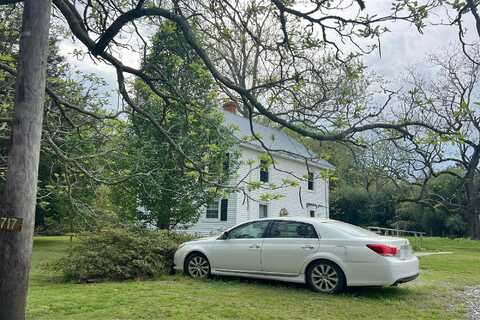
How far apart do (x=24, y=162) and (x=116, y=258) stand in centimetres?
676

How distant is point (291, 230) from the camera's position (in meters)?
9.90

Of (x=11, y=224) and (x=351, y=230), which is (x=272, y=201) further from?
(x=11, y=224)

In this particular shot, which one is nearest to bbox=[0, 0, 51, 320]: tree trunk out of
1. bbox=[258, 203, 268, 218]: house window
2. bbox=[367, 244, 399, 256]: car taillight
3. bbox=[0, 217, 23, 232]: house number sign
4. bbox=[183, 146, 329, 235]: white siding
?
bbox=[0, 217, 23, 232]: house number sign

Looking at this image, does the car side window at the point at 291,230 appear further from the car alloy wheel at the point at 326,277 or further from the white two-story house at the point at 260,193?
the white two-story house at the point at 260,193

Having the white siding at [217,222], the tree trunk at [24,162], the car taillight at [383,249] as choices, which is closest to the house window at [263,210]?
the white siding at [217,222]

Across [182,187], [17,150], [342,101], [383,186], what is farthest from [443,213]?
[17,150]

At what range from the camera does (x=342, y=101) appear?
6.36 metres

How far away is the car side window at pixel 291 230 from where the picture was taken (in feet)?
31.6

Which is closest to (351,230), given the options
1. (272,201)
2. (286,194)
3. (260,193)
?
(260,193)

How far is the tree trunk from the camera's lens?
407 centimetres

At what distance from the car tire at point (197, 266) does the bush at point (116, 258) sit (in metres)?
0.68

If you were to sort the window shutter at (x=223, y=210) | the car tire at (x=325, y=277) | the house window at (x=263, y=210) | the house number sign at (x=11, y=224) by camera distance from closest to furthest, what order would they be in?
1. the house number sign at (x=11, y=224)
2. the car tire at (x=325, y=277)
3. the window shutter at (x=223, y=210)
4. the house window at (x=263, y=210)

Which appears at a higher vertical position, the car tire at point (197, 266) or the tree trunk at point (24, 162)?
the tree trunk at point (24, 162)

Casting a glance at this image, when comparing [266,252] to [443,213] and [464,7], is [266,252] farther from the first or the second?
[443,213]
